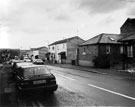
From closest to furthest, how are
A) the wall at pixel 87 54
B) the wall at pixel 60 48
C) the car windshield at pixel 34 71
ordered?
the car windshield at pixel 34 71 → the wall at pixel 87 54 → the wall at pixel 60 48

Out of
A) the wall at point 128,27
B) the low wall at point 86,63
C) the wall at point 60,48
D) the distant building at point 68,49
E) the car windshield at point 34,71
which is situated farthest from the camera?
the wall at point 60,48

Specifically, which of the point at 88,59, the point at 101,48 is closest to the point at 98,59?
the point at 101,48

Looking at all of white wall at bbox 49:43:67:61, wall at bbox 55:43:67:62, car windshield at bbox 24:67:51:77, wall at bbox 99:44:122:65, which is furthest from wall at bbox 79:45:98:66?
car windshield at bbox 24:67:51:77

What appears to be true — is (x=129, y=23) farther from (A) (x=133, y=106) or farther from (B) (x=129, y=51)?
(A) (x=133, y=106)

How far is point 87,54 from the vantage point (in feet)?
111

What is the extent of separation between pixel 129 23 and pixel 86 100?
3703 cm

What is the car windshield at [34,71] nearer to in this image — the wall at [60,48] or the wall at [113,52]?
the wall at [113,52]

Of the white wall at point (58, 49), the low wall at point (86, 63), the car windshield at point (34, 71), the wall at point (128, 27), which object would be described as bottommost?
the low wall at point (86, 63)

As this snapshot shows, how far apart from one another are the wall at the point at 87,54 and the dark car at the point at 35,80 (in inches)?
888

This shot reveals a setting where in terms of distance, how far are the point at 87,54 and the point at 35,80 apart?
2586 centimetres

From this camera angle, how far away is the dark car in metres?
8.41

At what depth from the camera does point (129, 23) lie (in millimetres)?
40906

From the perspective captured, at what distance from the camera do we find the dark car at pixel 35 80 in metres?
8.41

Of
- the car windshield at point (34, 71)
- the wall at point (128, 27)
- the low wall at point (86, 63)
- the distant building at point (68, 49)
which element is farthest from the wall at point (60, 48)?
the car windshield at point (34, 71)
